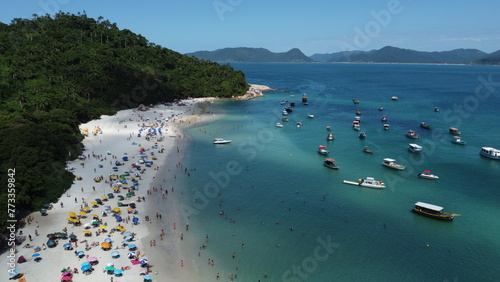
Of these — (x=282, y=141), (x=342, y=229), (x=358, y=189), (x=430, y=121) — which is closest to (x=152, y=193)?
(x=342, y=229)

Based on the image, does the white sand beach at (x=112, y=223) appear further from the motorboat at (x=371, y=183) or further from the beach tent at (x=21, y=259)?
the motorboat at (x=371, y=183)

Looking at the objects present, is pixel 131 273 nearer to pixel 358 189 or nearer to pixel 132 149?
pixel 358 189

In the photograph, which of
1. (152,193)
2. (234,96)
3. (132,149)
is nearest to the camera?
(152,193)

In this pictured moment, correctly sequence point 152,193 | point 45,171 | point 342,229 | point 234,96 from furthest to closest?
point 234,96, point 152,193, point 45,171, point 342,229

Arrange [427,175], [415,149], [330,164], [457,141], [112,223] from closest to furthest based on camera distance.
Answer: [112,223], [427,175], [330,164], [415,149], [457,141]


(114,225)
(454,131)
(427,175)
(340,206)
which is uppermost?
(114,225)

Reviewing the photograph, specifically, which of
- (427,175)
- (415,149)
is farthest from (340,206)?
(415,149)

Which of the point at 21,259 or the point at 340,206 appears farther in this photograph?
the point at 340,206

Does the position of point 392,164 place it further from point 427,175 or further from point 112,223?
point 112,223

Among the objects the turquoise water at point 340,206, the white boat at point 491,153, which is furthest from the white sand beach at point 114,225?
the white boat at point 491,153
